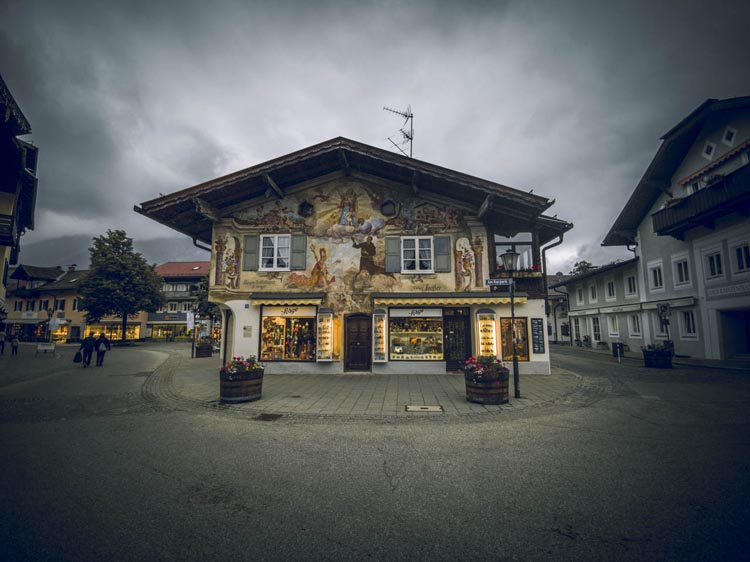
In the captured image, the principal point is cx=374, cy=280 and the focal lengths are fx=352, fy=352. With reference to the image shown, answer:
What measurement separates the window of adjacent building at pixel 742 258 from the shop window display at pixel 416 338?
50.2 ft

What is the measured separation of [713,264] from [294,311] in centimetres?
2183

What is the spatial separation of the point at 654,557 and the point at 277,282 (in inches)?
547

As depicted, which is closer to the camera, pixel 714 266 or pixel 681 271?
pixel 714 266

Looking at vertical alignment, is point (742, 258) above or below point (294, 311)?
above

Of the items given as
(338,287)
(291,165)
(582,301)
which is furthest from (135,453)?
(582,301)

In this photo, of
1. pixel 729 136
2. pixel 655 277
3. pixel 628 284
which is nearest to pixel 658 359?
pixel 655 277

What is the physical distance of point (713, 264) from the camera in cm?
1873

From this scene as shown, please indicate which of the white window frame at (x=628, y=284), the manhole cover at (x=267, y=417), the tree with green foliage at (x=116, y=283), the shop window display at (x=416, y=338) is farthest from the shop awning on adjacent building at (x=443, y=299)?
the tree with green foliage at (x=116, y=283)

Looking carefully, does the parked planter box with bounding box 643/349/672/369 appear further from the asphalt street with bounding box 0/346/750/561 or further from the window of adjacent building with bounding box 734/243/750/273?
the asphalt street with bounding box 0/346/750/561

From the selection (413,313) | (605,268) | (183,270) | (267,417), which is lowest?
(267,417)

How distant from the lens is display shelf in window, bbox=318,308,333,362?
14133 mm

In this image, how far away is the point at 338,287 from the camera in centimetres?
1472

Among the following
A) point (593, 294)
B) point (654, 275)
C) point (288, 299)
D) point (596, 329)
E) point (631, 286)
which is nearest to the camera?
point (288, 299)

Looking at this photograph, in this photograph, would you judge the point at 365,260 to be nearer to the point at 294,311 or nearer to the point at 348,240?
the point at 348,240
